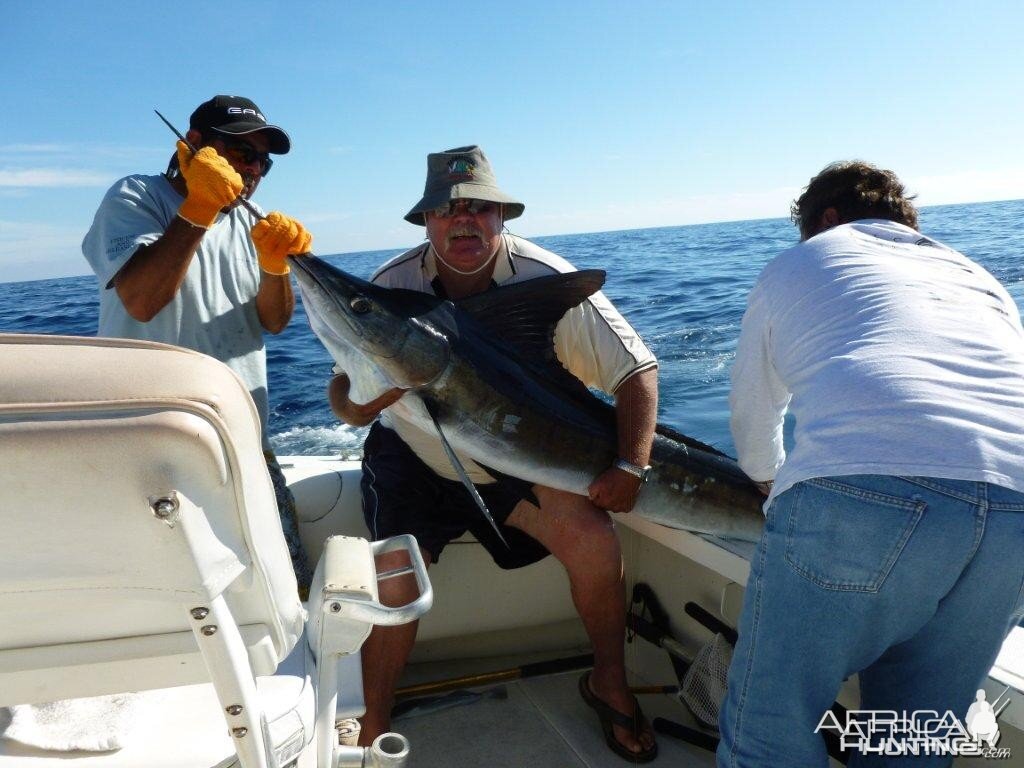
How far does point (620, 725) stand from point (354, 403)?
4.29ft

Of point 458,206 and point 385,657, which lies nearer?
point 385,657

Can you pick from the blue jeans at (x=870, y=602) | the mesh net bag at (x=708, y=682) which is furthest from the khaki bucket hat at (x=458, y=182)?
the mesh net bag at (x=708, y=682)

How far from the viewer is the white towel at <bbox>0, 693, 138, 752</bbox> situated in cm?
122

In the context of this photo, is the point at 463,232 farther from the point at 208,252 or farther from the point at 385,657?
the point at 385,657

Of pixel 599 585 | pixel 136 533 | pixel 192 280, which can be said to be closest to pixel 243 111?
pixel 192 280

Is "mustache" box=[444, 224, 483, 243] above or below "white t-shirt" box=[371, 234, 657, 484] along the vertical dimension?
above

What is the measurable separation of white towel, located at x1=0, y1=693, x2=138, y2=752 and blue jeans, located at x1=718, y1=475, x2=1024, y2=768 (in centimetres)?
114

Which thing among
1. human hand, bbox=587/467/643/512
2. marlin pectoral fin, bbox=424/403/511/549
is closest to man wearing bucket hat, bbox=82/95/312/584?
marlin pectoral fin, bbox=424/403/511/549

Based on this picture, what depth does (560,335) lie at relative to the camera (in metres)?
2.68

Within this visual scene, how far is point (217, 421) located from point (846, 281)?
1.31 metres

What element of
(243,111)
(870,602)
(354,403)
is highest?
(243,111)

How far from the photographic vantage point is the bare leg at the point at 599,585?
96.3 inches

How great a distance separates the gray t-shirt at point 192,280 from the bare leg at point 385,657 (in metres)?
0.67

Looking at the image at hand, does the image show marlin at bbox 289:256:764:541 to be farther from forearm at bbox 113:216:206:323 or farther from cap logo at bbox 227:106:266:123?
cap logo at bbox 227:106:266:123
